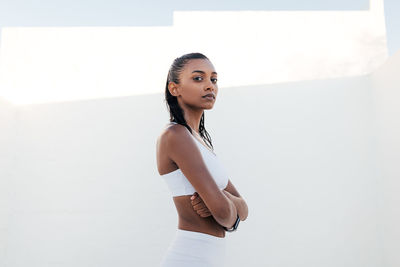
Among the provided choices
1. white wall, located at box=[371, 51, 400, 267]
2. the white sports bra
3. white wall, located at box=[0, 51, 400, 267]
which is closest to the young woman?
the white sports bra

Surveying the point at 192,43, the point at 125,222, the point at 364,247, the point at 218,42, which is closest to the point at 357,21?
the point at 218,42

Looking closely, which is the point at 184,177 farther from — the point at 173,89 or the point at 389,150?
the point at 389,150

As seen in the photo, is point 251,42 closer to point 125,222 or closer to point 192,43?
point 192,43

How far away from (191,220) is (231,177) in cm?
279

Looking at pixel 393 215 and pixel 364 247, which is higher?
pixel 393 215

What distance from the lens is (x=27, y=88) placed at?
14.1ft

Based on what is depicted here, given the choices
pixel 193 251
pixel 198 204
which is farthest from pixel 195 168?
pixel 193 251

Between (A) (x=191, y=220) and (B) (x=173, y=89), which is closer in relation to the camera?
(A) (x=191, y=220)

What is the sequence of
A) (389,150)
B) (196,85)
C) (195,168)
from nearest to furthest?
(195,168)
(196,85)
(389,150)

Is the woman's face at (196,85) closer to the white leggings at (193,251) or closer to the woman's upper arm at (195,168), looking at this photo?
the woman's upper arm at (195,168)

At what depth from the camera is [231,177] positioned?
4047 millimetres

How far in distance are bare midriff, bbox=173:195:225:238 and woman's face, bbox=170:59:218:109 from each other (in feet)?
1.07

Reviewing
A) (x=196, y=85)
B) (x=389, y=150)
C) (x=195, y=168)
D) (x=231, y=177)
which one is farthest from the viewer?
(x=231, y=177)

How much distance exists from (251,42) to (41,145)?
2519 mm
